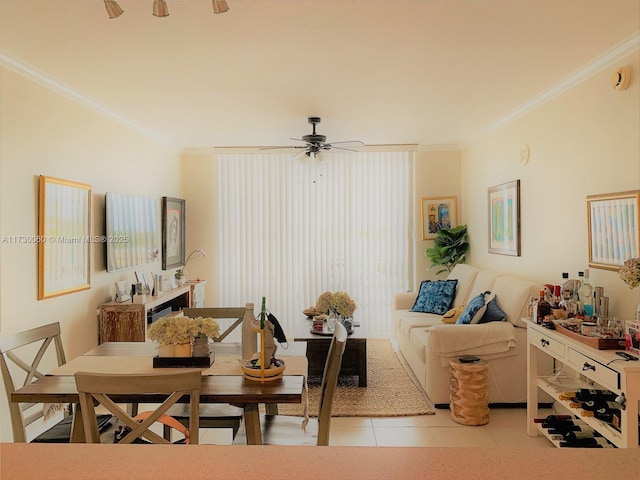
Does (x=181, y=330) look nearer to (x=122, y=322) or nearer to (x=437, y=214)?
(x=122, y=322)

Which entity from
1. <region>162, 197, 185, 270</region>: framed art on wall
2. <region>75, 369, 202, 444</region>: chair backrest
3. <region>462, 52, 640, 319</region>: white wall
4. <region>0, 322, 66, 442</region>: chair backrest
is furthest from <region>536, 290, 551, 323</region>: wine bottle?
<region>162, 197, 185, 270</region>: framed art on wall

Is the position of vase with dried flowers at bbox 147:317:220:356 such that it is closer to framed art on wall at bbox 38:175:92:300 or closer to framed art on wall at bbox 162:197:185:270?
framed art on wall at bbox 38:175:92:300

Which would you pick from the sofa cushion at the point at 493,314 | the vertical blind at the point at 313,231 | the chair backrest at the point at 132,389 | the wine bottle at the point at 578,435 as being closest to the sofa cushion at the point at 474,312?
the sofa cushion at the point at 493,314

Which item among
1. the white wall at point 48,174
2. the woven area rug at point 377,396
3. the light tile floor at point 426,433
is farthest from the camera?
the woven area rug at point 377,396

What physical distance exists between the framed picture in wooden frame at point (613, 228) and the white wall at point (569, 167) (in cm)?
7

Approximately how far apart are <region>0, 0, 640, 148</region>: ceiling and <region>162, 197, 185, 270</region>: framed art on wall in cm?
142

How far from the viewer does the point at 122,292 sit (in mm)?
4602

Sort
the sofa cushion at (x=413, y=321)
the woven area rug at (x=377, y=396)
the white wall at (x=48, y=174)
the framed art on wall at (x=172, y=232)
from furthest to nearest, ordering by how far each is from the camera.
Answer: the framed art on wall at (x=172, y=232) → the sofa cushion at (x=413, y=321) → the woven area rug at (x=377, y=396) → the white wall at (x=48, y=174)

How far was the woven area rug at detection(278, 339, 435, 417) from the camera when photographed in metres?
3.98

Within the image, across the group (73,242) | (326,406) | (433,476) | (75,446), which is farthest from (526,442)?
(73,242)

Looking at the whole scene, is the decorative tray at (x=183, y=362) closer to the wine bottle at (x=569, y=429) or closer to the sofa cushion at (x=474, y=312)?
the wine bottle at (x=569, y=429)

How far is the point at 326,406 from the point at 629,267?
5.68ft

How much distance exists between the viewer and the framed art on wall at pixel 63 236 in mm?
3543

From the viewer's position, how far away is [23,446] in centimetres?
110
